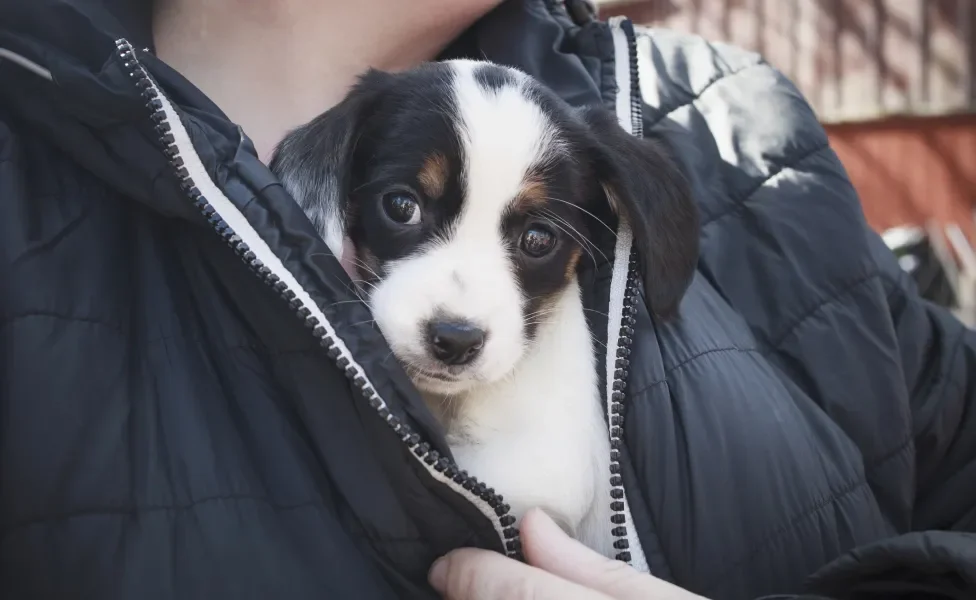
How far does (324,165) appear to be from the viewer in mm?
1015

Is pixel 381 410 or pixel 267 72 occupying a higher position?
pixel 267 72

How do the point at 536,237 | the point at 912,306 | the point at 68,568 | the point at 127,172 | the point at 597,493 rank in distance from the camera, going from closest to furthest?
the point at 68,568 < the point at 127,172 < the point at 597,493 < the point at 536,237 < the point at 912,306

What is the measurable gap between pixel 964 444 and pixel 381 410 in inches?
36.8

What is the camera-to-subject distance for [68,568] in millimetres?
774

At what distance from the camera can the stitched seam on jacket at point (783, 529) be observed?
3.05 feet

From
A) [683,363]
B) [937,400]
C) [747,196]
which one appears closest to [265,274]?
[683,363]

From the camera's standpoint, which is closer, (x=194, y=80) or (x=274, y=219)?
(x=274, y=219)

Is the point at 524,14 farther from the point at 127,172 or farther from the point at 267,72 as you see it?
the point at 127,172

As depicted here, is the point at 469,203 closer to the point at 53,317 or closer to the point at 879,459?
the point at 53,317

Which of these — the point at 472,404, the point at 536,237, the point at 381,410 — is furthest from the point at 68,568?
the point at 536,237

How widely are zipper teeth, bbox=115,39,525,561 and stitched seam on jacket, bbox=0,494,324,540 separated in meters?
0.14

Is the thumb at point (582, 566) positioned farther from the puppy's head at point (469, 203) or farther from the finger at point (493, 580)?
the puppy's head at point (469, 203)

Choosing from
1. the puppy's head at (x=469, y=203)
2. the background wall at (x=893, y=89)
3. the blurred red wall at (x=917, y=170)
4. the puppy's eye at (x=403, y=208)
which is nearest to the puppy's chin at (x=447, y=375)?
the puppy's head at (x=469, y=203)

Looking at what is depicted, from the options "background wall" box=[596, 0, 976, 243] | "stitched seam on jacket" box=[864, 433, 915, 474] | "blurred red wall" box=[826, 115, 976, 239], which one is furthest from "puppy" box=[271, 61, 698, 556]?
"background wall" box=[596, 0, 976, 243]
